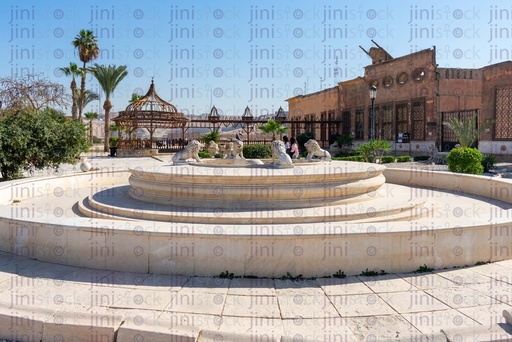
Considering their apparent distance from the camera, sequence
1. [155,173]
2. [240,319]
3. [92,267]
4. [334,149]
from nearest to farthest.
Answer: [240,319] → [92,267] → [155,173] → [334,149]

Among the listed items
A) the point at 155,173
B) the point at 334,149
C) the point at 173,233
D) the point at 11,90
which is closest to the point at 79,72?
the point at 11,90

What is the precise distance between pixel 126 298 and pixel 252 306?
1118 millimetres

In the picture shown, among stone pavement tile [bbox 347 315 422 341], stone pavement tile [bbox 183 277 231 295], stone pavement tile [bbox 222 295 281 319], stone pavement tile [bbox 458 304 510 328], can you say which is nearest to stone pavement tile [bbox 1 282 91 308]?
stone pavement tile [bbox 183 277 231 295]

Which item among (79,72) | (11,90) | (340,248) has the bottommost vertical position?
(340,248)

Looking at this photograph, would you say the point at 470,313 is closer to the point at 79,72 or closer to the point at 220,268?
the point at 220,268

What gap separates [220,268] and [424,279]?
6.70 feet

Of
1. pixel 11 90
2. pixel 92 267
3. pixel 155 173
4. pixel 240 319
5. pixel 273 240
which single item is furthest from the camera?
pixel 11 90

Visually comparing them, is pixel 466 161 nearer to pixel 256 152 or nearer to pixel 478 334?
pixel 478 334

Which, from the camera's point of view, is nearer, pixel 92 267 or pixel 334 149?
pixel 92 267

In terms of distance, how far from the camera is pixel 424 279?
410cm

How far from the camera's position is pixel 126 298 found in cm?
361

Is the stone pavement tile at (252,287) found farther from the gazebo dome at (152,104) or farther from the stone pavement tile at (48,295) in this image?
the gazebo dome at (152,104)

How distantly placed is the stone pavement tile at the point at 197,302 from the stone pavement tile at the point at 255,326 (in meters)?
0.19

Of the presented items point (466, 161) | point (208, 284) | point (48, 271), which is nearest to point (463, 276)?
point (208, 284)
